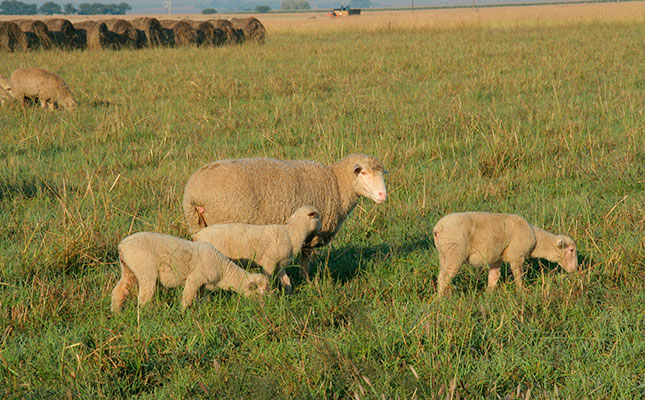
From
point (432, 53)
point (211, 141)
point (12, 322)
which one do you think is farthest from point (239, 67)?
point (12, 322)

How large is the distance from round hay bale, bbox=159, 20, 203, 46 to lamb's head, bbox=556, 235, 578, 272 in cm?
2172

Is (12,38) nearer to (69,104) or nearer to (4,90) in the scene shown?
(4,90)

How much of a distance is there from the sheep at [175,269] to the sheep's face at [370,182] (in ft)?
4.63

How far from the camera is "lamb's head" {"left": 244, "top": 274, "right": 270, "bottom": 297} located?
4023mm

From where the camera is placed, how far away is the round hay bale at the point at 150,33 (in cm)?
2398

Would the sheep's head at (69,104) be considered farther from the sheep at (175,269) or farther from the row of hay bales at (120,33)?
the row of hay bales at (120,33)

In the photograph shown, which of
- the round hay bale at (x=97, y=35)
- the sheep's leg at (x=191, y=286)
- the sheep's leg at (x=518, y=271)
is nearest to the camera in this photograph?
the sheep's leg at (x=191, y=286)

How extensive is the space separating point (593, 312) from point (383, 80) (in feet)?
36.2

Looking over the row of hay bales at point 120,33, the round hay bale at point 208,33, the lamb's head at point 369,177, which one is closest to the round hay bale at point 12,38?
the row of hay bales at point 120,33

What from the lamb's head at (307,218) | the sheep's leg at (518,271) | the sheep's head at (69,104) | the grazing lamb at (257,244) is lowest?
the sheep's leg at (518,271)

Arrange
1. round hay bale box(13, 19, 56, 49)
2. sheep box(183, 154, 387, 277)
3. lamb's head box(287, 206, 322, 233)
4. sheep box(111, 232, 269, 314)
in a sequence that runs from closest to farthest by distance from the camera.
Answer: sheep box(111, 232, 269, 314)
lamb's head box(287, 206, 322, 233)
sheep box(183, 154, 387, 277)
round hay bale box(13, 19, 56, 49)

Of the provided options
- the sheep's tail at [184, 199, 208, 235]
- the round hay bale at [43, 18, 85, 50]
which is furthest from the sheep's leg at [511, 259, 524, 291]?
the round hay bale at [43, 18, 85, 50]

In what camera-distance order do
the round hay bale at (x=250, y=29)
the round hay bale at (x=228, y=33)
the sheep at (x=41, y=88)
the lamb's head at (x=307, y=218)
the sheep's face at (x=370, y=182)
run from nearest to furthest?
the lamb's head at (x=307, y=218), the sheep's face at (x=370, y=182), the sheep at (x=41, y=88), the round hay bale at (x=228, y=33), the round hay bale at (x=250, y=29)

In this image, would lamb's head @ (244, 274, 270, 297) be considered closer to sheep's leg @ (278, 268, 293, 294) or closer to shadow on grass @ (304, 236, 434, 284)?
sheep's leg @ (278, 268, 293, 294)
